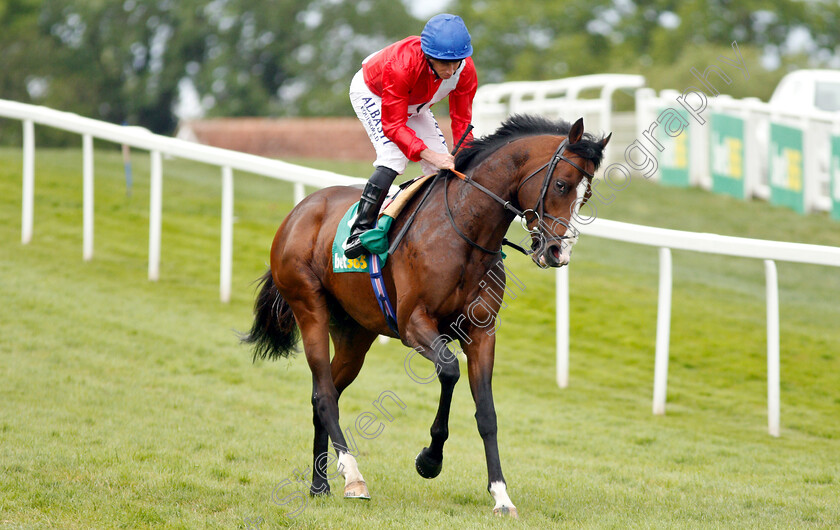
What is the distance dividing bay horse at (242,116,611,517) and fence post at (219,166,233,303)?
128 inches

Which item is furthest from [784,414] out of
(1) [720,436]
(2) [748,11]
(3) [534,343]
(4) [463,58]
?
(2) [748,11]

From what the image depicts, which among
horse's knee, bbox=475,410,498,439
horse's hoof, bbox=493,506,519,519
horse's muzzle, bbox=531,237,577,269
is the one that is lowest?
horse's hoof, bbox=493,506,519,519

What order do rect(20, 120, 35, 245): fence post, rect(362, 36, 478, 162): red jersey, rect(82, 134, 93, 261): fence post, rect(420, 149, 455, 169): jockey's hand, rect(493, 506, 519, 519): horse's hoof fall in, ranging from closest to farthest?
1. rect(493, 506, 519, 519): horse's hoof
2. rect(362, 36, 478, 162): red jersey
3. rect(420, 149, 455, 169): jockey's hand
4. rect(82, 134, 93, 261): fence post
5. rect(20, 120, 35, 245): fence post

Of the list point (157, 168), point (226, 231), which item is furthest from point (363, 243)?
point (157, 168)

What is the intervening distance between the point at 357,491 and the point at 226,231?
4134mm

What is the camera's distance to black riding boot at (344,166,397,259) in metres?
4.86

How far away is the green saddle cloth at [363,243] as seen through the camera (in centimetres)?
478

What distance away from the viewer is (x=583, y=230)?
7.04 metres

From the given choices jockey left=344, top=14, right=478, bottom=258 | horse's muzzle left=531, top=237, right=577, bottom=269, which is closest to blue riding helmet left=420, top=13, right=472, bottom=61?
jockey left=344, top=14, right=478, bottom=258

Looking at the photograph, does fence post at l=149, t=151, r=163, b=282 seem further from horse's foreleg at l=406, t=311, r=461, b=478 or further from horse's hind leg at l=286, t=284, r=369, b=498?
horse's foreleg at l=406, t=311, r=461, b=478

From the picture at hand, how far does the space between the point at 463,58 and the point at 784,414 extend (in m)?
3.80

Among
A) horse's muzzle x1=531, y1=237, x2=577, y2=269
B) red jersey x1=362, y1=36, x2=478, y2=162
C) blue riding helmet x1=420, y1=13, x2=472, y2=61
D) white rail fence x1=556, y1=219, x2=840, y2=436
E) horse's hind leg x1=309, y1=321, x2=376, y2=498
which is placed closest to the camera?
horse's muzzle x1=531, y1=237, x2=577, y2=269

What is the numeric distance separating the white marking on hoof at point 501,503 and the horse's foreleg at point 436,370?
0.31 metres

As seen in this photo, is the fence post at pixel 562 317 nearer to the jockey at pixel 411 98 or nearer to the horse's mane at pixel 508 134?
the jockey at pixel 411 98
